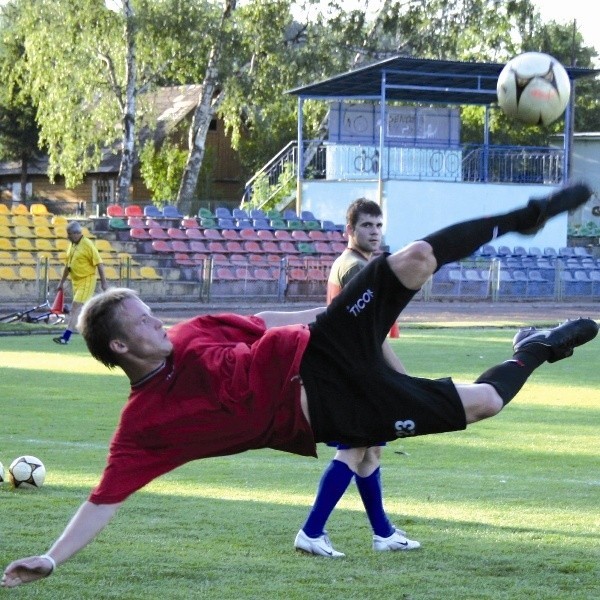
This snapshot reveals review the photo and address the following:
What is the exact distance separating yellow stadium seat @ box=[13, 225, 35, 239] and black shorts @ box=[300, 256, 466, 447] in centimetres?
2670

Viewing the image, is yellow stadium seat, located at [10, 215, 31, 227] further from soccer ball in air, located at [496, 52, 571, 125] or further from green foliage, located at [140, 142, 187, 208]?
soccer ball in air, located at [496, 52, 571, 125]

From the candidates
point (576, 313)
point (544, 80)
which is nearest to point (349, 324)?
point (544, 80)

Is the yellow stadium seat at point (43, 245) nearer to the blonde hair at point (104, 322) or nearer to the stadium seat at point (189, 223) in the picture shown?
the stadium seat at point (189, 223)

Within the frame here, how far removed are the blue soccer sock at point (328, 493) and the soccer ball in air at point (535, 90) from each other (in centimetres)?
476

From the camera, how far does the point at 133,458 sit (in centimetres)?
531

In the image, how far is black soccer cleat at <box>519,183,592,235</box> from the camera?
20.0 feet

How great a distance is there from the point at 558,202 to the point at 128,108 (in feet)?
119

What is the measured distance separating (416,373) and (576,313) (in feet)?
51.2

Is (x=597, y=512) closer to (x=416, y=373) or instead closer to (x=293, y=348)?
(x=293, y=348)

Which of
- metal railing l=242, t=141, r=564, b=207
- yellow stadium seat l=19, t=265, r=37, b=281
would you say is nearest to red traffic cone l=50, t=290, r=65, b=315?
yellow stadium seat l=19, t=265, r=37, b=281

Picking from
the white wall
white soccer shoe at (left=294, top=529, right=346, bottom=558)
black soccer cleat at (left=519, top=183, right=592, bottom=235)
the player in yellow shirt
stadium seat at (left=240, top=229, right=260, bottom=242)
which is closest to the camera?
black soccer cleat at (left=519, top=183, right=592, bottom=235)

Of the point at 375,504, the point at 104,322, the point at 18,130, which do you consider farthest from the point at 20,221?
the point at 18,130

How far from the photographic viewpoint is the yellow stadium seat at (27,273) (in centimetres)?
2823

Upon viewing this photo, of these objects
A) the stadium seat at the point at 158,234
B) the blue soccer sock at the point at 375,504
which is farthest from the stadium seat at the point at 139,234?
the blue soccer sock at the point at 375,504
